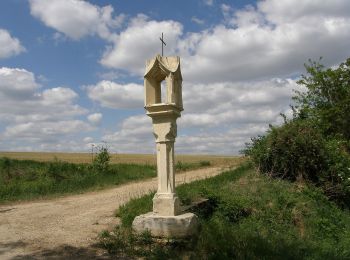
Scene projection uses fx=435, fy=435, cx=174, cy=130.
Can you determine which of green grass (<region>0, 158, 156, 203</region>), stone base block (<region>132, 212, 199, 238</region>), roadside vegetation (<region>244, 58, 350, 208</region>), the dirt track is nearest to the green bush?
roadside vegetation (<region>244, 58, 350, 208</region>)

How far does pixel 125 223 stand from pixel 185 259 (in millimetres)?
2342

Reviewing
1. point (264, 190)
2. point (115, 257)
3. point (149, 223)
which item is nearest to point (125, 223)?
point (149, 223)

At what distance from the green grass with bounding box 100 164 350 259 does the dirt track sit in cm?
52

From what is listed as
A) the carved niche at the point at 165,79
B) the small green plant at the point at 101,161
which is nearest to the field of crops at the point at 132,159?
the small green plant at the point at 101,161

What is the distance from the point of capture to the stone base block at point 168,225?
25.7 ft

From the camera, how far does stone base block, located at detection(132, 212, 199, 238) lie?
784cm

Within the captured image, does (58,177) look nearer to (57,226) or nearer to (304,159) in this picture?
(57,226)

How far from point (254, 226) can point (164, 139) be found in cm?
310

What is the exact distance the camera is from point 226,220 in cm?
970

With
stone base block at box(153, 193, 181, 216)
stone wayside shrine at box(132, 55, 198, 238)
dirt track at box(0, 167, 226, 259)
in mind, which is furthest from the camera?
stone base block at box(153, 193, 181, 216)

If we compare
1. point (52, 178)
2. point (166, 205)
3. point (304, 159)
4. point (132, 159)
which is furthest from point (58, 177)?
point (132, 159)

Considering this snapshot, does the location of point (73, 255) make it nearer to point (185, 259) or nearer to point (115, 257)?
point (115, 257)

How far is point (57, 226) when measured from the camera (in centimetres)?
955

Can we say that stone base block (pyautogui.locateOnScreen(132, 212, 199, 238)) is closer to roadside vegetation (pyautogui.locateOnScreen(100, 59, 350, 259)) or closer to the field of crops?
roadside vegetation (pyautogui.locateOnScreen(100, 59, 350, 259))
